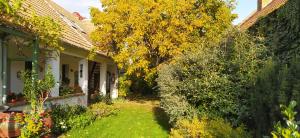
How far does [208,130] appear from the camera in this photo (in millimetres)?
8047

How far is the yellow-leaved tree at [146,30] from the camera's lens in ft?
66.0

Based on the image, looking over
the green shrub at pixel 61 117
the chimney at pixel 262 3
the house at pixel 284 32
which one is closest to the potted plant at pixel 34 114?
the green shrub at pixel 61 117

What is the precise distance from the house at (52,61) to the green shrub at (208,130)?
4963mm

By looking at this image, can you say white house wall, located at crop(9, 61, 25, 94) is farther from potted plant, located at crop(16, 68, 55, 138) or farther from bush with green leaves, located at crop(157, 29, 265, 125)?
bush with green leaves, located at crop(157, 29, 265, 125)

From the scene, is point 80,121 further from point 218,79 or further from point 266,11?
point 266,11

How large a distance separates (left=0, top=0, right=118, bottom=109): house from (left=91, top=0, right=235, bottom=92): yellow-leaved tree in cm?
165

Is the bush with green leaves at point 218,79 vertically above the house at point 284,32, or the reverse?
the house at point 284,32

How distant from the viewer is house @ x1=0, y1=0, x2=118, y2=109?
36.8 ft

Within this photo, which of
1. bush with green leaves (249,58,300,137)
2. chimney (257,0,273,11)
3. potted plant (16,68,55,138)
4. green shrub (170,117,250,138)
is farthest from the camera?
chimney (257,0,273,11)

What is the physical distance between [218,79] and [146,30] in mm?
12007

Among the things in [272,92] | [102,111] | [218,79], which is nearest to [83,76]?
[102,111]

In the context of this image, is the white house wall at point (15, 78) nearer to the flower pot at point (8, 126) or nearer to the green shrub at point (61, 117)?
the green shrub at point (61, 117)

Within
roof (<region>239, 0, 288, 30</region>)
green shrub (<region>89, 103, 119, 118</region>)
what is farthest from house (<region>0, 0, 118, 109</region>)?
roof (<region>239, 0, 288, 30</region>)

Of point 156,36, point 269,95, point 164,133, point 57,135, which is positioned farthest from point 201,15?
point 269,95
